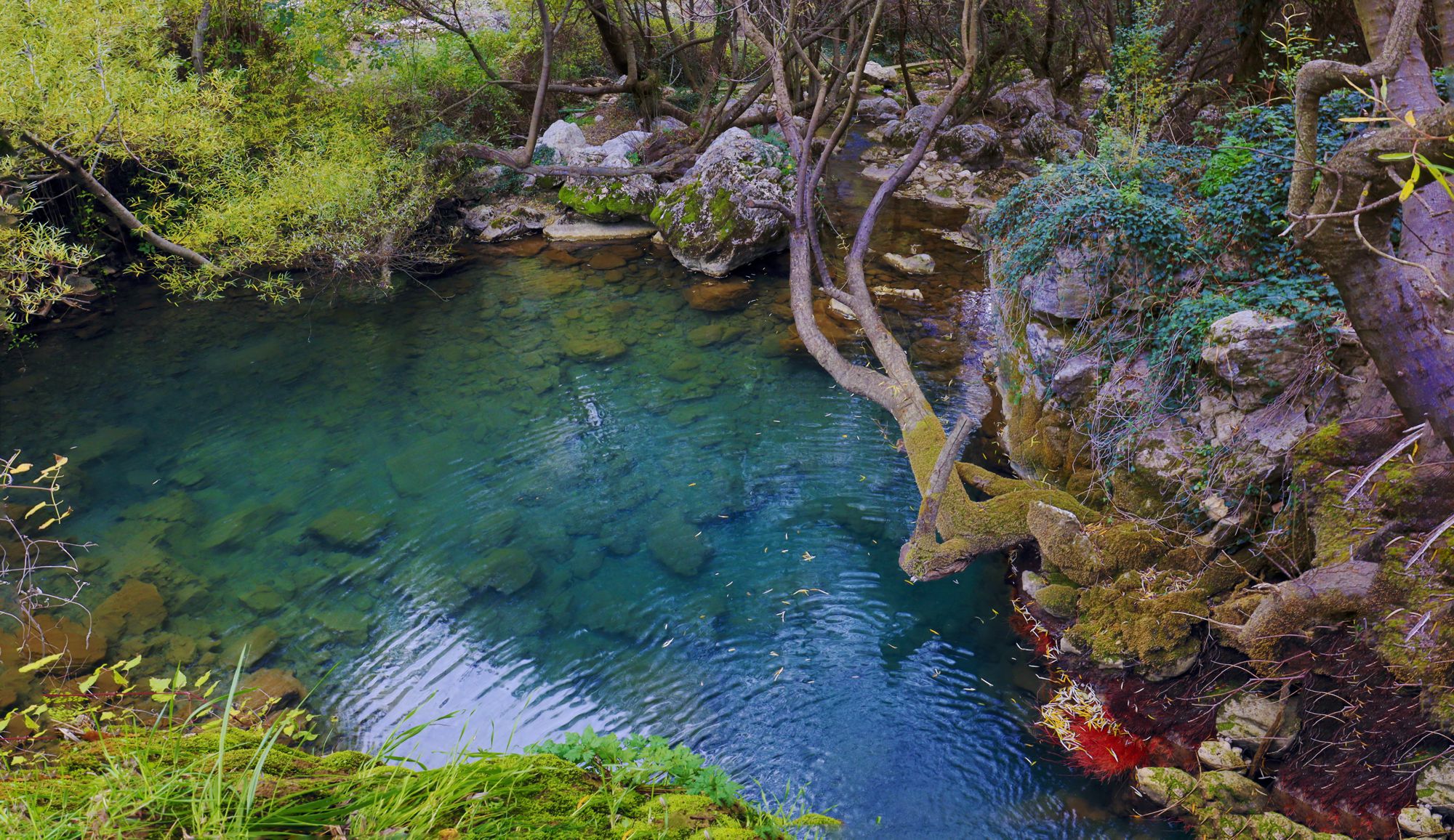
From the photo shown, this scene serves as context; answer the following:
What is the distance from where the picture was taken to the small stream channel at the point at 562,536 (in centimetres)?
477

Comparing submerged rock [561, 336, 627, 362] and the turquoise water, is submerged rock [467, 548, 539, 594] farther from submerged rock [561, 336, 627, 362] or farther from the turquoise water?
submerged rock [561, 336, 627, 362]

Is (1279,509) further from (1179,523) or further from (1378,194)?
(1378,194)

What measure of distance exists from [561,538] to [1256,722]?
4881 millimetres

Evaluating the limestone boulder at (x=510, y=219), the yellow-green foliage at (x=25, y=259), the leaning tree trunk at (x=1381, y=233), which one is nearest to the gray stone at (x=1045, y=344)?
the leaning tree trunk at (x=1381, y=233)

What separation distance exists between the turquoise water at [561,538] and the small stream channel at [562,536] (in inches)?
0.9

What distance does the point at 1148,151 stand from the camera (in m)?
6.54

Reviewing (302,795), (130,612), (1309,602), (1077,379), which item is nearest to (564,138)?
(130,612)

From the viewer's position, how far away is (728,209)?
35.0ft

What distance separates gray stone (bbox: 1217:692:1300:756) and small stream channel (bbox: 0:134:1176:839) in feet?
2.22

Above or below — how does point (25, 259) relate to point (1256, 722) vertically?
above

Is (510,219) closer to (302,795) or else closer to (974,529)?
(974,529)

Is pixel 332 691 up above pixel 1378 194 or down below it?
below

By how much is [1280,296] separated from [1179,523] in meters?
1.51

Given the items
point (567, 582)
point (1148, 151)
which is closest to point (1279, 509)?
point (1148, 151)
